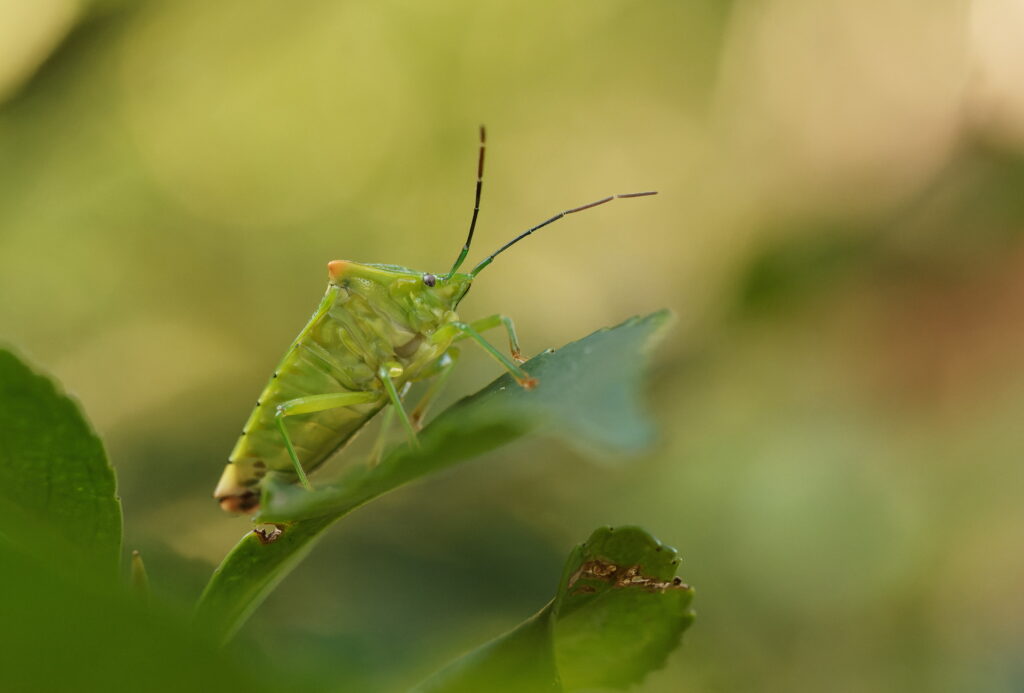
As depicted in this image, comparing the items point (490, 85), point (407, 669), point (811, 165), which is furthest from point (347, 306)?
point (490, 85)

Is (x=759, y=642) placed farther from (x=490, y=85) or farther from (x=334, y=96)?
(x=334, y=96)

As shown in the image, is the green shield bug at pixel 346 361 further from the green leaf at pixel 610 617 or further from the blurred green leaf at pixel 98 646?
the blurred green leaf at pixel 98 646

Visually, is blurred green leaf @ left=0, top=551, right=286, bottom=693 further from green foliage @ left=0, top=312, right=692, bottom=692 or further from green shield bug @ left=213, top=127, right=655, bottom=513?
green shield bug @ left=213, top=127, right=655, bottom=513

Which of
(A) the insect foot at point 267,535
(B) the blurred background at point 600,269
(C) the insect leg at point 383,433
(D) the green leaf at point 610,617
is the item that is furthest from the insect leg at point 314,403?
(D) the green leaf at point 610,617

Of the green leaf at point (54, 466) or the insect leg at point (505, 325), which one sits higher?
the green leaf at point (54, 466)

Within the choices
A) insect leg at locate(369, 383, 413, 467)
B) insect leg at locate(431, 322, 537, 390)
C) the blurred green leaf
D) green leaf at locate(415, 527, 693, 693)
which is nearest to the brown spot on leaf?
green leaf at locate(415, 527, 693, 693)

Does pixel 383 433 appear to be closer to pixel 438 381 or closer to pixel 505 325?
pixel 438 381
